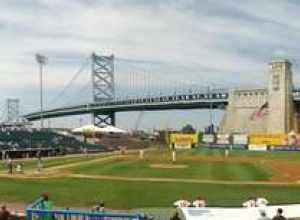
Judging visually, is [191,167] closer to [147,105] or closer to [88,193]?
[88,193]

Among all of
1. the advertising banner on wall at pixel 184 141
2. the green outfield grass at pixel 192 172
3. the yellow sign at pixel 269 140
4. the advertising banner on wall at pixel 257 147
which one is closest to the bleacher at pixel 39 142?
the advertising banner on wall at pixel 184 141

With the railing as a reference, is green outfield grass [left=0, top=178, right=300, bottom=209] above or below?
Answer: below

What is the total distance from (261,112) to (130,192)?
10407 cm

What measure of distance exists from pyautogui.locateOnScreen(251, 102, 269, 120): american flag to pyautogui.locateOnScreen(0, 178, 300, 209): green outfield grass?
314 ft

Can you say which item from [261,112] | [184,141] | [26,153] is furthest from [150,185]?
[261,112]

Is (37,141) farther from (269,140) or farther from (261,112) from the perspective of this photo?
(261,112)

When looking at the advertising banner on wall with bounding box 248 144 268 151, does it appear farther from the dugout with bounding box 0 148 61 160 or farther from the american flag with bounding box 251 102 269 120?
the american flag with bounding box 251 102 269 120

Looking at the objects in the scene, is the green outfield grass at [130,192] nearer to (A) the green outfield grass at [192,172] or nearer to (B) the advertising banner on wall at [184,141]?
(A) the green outfield grass at [192,172]

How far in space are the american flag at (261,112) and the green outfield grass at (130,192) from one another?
314 ft

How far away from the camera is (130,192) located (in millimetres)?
37094

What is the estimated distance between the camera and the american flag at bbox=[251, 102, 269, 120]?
13625 centimetres

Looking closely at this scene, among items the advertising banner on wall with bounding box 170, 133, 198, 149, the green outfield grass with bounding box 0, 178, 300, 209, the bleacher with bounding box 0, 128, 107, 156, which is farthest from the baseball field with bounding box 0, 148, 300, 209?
the advertising banner on wall with bounding box 170, 133, 198, 149

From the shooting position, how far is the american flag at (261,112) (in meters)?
136

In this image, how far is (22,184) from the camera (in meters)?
42.1
